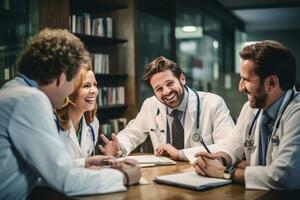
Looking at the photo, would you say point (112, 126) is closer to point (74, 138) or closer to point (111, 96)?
point (111, 96)

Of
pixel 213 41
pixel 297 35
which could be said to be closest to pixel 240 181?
pixel 213 41

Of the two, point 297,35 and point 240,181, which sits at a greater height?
point 297,35

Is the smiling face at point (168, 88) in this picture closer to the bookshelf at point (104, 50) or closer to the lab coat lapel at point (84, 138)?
the lab coat lapel at point (84, 138)

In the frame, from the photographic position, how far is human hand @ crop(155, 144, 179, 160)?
2.36 meters

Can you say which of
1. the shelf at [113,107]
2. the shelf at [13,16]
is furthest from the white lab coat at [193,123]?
the shelf at [113,107]

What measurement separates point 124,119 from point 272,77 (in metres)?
3.20

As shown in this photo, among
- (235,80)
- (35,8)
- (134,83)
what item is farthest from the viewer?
(235,80)

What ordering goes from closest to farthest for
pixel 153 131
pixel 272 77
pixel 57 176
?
pixel 57 176
pixel 272 77
pixel 153 131

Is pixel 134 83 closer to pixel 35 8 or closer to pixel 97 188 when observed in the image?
pixel 35 8

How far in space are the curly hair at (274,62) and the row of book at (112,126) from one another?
118 inches

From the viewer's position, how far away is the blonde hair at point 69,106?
2.30m

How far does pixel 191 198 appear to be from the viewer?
59.3 inches

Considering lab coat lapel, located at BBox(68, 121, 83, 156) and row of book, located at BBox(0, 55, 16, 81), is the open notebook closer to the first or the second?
lab coat lapel, located at BBox(68, 121, 83, 156)

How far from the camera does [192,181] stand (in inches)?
66.9
